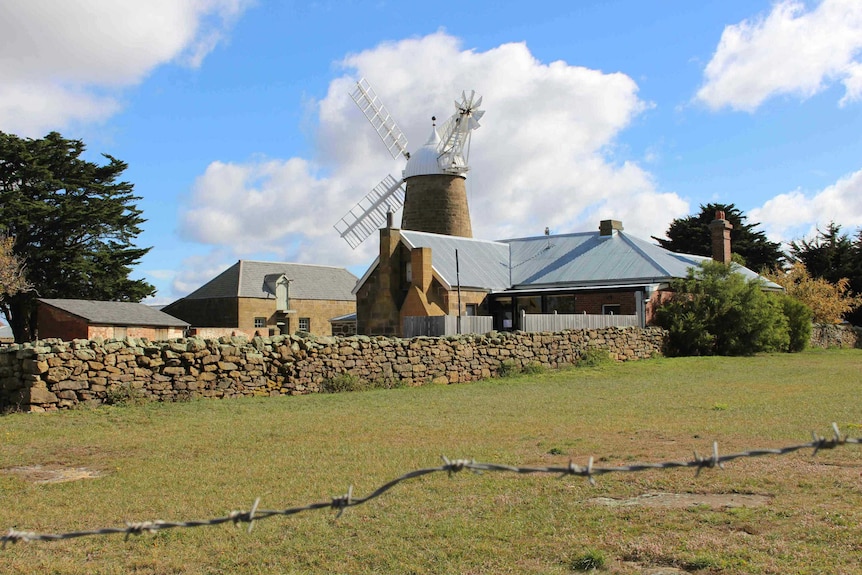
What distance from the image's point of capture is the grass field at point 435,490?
6613 mm

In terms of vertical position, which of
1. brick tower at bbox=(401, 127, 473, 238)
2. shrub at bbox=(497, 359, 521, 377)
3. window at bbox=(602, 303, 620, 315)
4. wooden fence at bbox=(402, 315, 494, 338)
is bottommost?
shrub at bbox=(497, 359, 521, 377)

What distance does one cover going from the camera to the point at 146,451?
11.8 m

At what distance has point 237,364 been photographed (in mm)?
19625

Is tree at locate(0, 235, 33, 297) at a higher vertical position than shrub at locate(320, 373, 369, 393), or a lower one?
higher

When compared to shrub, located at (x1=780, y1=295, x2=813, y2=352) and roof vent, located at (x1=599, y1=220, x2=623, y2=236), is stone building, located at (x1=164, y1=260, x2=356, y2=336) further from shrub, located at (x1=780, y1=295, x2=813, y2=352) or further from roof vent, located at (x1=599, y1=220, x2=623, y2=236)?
shrub, located at (x1=780, y1=295, x2=813, y2=352)

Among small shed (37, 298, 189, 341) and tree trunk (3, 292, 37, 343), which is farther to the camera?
tree trunk (3, 292, 37, 343)

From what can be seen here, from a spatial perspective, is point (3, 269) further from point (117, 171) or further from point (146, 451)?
point (146, 451)

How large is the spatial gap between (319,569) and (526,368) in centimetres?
1989

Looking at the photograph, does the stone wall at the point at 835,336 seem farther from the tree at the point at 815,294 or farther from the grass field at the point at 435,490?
the grass field at the point at 435,490

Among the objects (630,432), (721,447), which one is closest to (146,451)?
(630,432)

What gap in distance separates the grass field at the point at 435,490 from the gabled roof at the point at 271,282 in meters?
43.2

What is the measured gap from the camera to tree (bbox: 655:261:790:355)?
3422 centimetres

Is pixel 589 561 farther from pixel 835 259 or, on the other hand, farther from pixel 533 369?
pixel 835 259

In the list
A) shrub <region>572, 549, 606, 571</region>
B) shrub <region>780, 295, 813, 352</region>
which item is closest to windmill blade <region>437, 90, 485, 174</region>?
shrub <region>780, 295, 813, 352</region>
